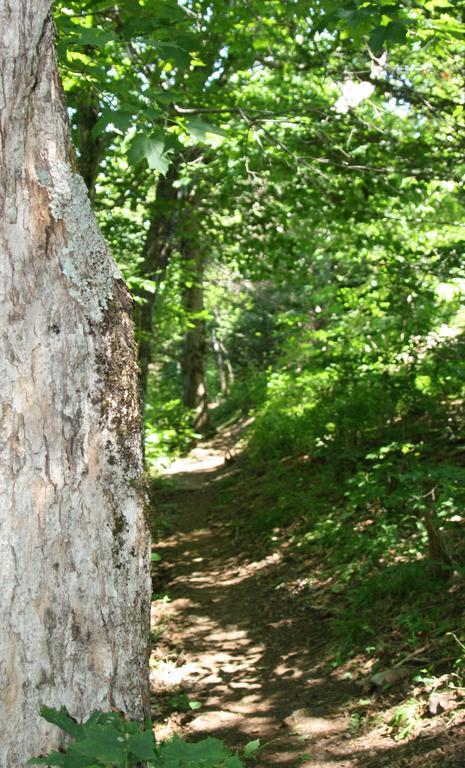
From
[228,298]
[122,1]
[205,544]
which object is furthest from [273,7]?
[228,298]

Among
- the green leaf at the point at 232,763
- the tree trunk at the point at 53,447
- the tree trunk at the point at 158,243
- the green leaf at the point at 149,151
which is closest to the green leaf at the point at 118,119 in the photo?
the green leaf at the point at 149,151

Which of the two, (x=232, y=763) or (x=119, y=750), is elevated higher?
(x=119, y=750)

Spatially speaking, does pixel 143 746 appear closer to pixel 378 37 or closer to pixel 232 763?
pixel 232 763

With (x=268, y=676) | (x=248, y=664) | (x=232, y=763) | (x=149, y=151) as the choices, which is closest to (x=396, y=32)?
(x=149, y=151)

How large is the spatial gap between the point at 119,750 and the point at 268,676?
4.04 m

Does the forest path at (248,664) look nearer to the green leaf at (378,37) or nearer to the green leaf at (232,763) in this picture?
the green leaf at (232,763)

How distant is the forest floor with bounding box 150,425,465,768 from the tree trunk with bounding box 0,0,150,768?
2377mm

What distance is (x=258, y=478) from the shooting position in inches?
497

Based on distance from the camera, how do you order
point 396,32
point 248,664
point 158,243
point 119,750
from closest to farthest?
point 119,750
point 396,32
point 248,664
point 158,243

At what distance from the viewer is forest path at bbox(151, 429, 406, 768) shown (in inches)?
181

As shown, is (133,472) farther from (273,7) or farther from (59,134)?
(273,7)

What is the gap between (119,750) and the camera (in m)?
1.95

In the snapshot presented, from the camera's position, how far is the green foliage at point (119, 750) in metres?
1.95

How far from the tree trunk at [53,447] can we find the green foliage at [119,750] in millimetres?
105
